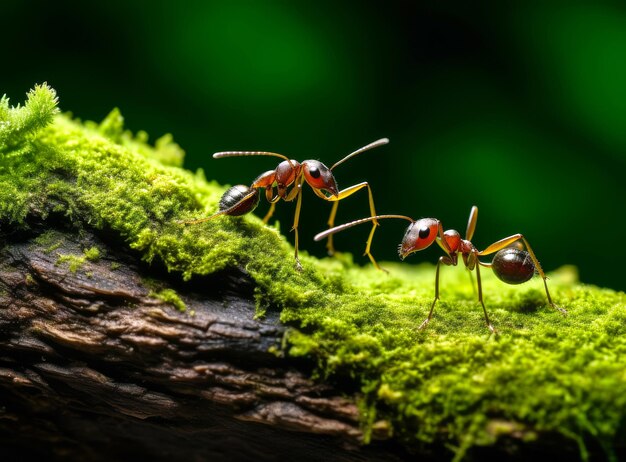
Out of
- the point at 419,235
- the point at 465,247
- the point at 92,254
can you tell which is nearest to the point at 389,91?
the point at 465,247

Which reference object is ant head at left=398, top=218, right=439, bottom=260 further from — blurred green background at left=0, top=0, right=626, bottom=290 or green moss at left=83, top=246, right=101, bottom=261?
blurred green background at left=0, top=0, right=626, bottom=290

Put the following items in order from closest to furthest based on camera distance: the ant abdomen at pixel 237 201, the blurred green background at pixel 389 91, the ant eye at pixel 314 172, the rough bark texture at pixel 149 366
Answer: the rough bark texture at pixel 149 366
the ant abdomen at pixel 237 201
the ant eye at pixel 314 172
the blurred green background at pixel 389 91

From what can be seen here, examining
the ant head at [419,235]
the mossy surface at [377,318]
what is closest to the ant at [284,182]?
the mossy surface at [377,318]

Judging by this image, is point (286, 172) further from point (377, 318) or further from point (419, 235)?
point (377, 318)

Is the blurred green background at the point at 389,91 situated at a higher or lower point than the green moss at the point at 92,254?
higher

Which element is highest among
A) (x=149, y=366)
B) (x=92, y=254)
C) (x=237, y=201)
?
(x=237, y=201)

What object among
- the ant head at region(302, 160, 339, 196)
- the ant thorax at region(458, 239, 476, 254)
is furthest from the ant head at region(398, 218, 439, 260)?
the ant head at region(302, 160, 339, 196)

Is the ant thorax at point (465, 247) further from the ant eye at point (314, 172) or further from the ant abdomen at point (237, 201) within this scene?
the ant abdomen at point (237, 201)
